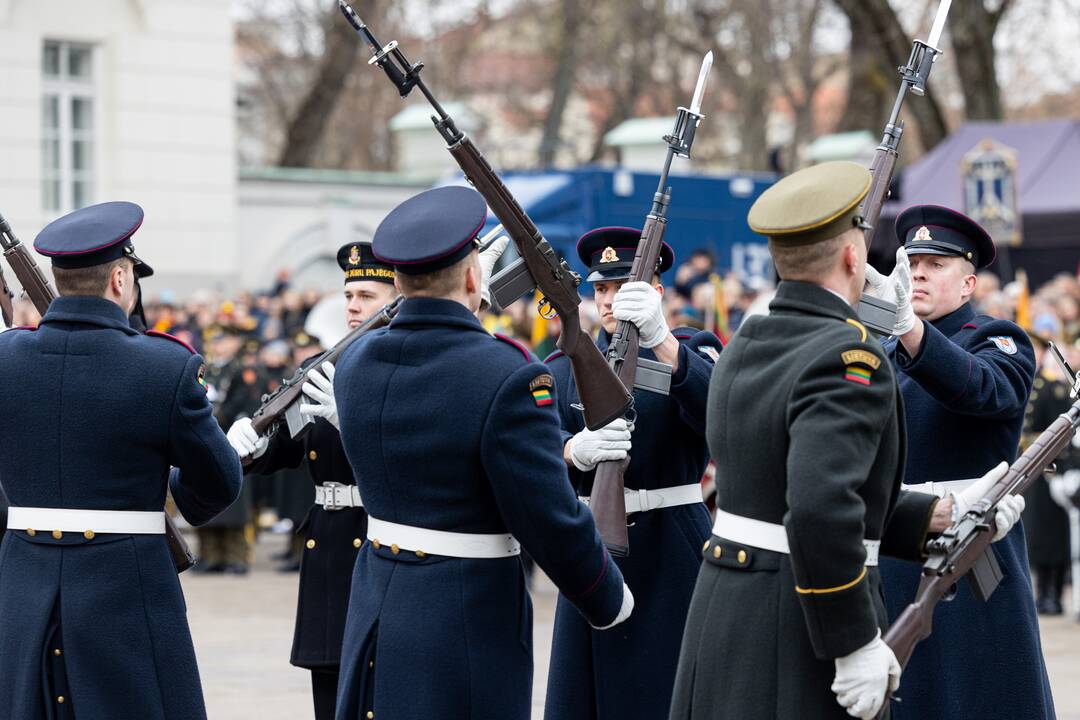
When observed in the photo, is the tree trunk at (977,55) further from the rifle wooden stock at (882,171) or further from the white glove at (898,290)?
the white glove at (898,290)

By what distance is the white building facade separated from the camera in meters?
20.0

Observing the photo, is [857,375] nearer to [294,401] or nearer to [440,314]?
[440,314]

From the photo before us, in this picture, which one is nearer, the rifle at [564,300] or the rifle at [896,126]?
the rifle at [564,300]

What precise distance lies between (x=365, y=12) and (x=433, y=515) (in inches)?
934

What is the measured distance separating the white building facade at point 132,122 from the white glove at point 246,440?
14.4 m

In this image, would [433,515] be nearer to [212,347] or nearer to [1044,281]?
[212,347]

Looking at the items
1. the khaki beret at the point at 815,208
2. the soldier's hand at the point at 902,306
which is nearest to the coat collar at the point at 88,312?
the khaki beret at the point at 815,208

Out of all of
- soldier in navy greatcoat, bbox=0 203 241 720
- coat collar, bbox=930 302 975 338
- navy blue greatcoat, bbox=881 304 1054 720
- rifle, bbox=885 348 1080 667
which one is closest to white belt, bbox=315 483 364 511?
soldier in navy greatcoat, bbox=0 203 241 720

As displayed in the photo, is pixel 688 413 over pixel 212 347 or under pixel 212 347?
over

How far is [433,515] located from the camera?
452cm

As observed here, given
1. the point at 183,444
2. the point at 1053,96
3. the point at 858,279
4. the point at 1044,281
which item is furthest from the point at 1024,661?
the point at 1053,96

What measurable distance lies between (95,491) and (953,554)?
248 centimetres

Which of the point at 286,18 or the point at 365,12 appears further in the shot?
the point at 286,18

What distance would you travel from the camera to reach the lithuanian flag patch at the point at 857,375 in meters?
4.05
